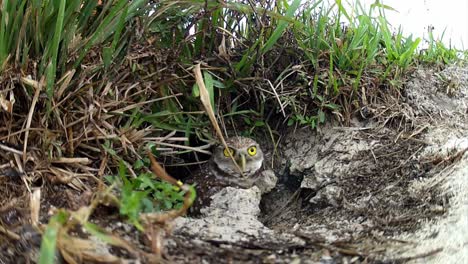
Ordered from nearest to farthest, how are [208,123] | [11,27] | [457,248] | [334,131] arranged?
[457,248] → [11,27] → [208,123] → [334,131]

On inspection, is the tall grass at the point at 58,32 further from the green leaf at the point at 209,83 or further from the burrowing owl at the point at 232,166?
the burrowing owl at the point at 232,166

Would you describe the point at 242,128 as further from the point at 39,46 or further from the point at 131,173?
the point at 39,46

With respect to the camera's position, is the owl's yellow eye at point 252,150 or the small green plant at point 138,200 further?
the owl's yellow eye at point 252,150

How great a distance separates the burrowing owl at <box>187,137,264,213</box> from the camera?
6.83 feet

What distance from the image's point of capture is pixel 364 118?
2.18 meters

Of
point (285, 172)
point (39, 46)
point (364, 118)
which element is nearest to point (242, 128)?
point (285, 172)

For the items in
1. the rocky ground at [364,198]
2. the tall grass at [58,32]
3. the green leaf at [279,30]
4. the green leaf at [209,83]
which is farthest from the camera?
the green leaf at [279,30]

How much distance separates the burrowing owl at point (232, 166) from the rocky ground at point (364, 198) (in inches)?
3.8

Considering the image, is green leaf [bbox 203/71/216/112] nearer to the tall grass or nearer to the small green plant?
the tall grass

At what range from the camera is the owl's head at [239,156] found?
82.2 inches

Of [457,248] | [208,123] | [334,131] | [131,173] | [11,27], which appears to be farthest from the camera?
[334,131]

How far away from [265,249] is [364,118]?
1070 mm

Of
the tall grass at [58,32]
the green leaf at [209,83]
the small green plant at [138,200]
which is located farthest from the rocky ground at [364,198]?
the tall grass at [58,32]

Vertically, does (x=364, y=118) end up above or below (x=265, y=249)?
above
